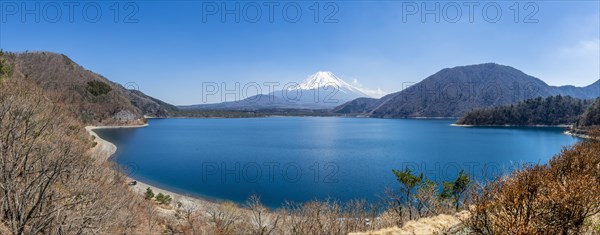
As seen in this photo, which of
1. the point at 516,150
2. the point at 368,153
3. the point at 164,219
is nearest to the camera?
the point at 164,219

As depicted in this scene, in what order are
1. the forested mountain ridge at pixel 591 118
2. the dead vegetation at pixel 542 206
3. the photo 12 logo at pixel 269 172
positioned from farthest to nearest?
the forested mountain ridge at pixel 591 118
the photo 12 logo at pixel 269 172
the dead vegetation at pixel 542 206

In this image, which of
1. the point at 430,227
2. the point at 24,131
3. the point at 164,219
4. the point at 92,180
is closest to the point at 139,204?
the point at 164,219

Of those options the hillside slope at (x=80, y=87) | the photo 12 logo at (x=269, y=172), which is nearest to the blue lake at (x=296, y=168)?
the photo 12 logo at (x=269, y=172)

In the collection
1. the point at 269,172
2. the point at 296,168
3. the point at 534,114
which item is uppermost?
the point at 534,114

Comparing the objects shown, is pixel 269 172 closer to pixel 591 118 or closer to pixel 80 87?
pixel 591 118

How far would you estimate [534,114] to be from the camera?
14050cm

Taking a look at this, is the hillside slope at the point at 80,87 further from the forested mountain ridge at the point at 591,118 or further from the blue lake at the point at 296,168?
the forested mountain ridge at the point at 591,118

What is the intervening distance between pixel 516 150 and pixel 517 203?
69.0 m

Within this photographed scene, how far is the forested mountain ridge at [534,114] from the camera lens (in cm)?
13875

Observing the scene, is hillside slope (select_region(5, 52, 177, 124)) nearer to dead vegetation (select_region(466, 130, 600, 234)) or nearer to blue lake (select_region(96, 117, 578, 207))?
blue lake (select_region(96, 117, 578, 207))

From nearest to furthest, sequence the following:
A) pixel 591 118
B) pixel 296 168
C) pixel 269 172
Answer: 1. pixel 269 172
2. pixel 296 168
3. pixel 591 118

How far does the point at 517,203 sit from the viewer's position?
6.79 meters

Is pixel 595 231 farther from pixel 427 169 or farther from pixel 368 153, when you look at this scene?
pixel 368 153

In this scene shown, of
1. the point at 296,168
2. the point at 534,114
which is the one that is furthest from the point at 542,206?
the point at 534,114
